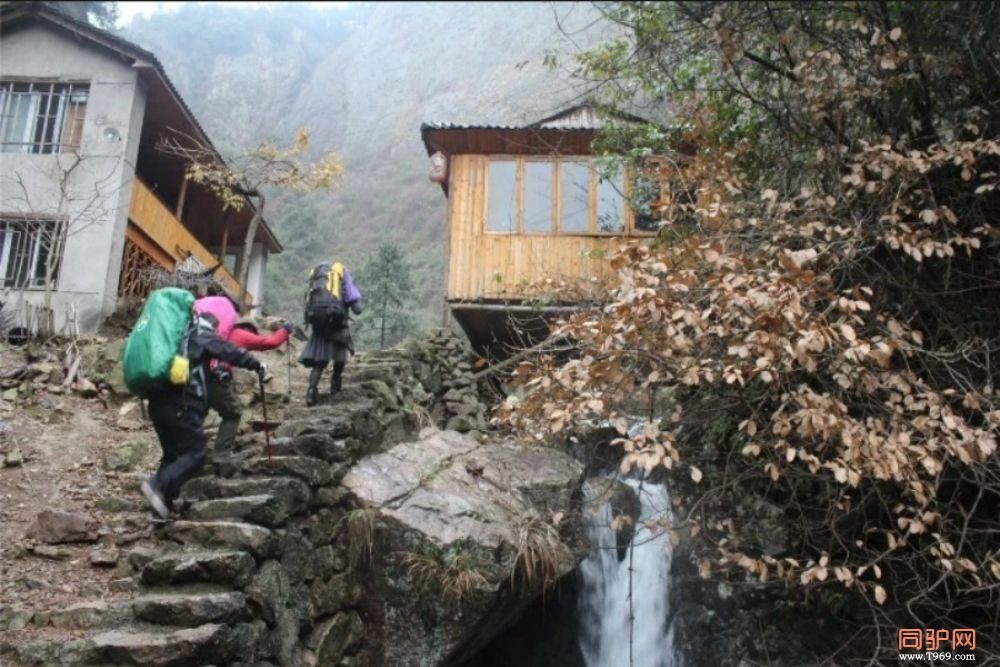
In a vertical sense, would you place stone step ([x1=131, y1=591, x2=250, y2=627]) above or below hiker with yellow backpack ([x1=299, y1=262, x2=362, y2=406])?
below

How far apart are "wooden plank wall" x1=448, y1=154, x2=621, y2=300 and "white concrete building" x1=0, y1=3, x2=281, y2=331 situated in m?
5.84

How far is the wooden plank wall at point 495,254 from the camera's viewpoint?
38.4ft

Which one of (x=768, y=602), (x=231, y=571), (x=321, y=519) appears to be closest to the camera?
(x=231, y=571)

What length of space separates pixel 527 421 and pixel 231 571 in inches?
137

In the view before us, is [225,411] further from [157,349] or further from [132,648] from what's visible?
[132,648]

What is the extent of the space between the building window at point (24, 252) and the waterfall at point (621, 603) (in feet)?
32.2

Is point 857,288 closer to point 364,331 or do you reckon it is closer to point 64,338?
point 64,338

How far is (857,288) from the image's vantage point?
197 inches

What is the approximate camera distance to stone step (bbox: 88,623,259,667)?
382 centimetres

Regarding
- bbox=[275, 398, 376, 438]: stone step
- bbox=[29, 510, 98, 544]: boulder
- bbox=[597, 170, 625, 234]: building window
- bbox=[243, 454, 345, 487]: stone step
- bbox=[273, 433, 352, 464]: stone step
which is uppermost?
bbox=[597, 170, 625, 234]: building window

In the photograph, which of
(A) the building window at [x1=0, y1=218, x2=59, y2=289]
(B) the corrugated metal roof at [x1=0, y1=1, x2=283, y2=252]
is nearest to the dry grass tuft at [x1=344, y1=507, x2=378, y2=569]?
(A) the building window at [x1=0, y1=218, x2=59, y2=289]

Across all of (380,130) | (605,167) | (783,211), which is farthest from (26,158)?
(380,130)

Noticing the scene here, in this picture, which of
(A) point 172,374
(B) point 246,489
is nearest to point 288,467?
(B) point 246,489

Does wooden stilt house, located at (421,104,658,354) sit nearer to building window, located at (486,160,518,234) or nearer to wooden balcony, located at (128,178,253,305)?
building window, located at (486,160,518,234)
